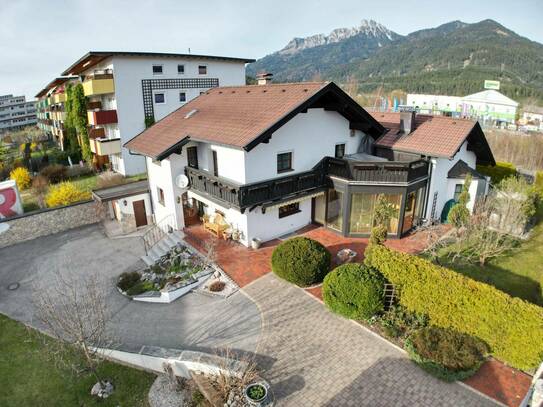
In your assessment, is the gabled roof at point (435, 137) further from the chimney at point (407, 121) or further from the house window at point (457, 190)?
the house window at point (457, 190)

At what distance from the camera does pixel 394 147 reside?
68.2 feet

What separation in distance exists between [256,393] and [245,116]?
13.1 m

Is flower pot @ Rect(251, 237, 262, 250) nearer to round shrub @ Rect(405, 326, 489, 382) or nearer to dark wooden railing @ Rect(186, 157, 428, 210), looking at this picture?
dark wooden railing @ Rect(186, 157, 428, 210)

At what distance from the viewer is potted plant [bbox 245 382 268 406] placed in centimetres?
952

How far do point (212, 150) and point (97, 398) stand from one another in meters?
12.3

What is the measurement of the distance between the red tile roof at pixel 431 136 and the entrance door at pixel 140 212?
16.2 meters

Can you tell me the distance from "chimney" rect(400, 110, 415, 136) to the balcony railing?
9.92 feet

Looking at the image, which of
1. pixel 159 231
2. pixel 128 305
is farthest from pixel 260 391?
pixel 159 231

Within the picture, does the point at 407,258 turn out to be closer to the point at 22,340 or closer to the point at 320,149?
the point at 320,149

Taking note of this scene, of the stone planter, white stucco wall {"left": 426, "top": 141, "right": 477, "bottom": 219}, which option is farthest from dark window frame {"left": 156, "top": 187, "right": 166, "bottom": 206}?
white stucco wall {"left": 426, "top": 141, "right": 477, "bottom": 219}

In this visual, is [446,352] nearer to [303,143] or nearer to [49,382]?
[303,143]

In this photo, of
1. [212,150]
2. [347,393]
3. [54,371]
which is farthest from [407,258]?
[54,371]

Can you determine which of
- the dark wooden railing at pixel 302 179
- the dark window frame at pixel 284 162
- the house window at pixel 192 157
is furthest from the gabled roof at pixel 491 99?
the house window at pixel 192 157

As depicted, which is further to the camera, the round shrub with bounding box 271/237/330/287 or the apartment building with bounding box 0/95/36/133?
the apartment building with bounding box 0/95/36/133
